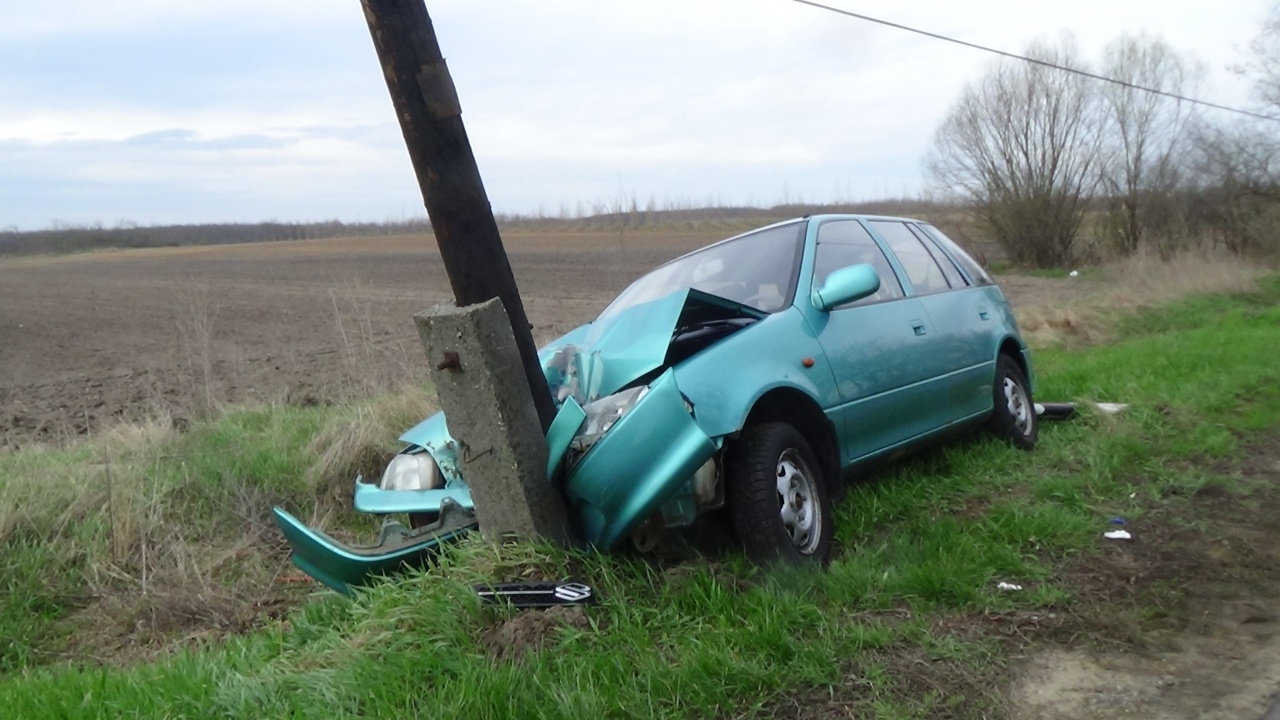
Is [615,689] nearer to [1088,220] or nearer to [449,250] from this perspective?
[449,250]

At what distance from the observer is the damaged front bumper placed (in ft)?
13.2

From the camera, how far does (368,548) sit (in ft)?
13.8

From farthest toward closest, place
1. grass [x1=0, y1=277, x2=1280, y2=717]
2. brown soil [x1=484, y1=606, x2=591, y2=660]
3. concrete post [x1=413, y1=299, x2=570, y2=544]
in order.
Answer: concrete post [x1=413, y1=299, x2=570, y2=544] → brown soil [x1=484, y1=606, x2=591, y2=660] → grass [x1=0, y1=277, x2=1280, y2=717]

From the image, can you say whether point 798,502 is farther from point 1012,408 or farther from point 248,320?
point 248,320

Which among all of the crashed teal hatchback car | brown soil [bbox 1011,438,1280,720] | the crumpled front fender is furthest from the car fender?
brown soil [bbox 1011,438,1280,720]

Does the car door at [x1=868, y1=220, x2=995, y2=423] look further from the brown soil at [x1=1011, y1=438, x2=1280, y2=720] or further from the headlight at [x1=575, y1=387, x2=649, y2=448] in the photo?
the headlight at [x1=575, y1=387, x2=649, y2=448]

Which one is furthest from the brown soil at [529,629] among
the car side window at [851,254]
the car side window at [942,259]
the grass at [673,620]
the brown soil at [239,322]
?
the car side window at [942,259]

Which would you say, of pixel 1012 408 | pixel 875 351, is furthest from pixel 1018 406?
pixel 875 351

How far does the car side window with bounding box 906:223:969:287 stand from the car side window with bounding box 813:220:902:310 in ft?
2.43

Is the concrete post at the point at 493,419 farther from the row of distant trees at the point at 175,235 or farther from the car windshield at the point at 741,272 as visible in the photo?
the row of distant trees at the point at 175,235

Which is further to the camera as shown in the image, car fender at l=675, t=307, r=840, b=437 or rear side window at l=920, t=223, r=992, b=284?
rear side window at l=920, t=223, r=992, b=284

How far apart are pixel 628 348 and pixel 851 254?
5.80ft

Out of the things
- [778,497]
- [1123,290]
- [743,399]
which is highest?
[743,399]

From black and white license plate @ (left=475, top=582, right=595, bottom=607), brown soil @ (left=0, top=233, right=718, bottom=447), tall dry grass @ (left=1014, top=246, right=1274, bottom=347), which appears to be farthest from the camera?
tall dry grass @ (left=1014, top=246, right=1274, bottom=347)
